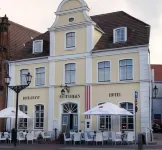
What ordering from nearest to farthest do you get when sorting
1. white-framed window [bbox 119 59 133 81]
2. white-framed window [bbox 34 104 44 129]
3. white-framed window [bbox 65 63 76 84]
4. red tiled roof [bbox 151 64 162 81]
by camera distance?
white-framed window [bbox 119 59 133 81], white-framed window [bbox 65 63 76 84], white-framed window [bbox 34 104 44 129], red tiled roof [bbox 151 64 162 81]

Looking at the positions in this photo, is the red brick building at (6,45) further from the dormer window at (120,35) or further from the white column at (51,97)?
the dormer window at (120,35)

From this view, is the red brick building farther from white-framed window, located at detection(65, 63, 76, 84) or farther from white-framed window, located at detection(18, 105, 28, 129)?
white-framed window, located at detection(65, 63, 76, 84)

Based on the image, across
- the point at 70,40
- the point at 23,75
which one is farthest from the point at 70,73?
the point at 23,75

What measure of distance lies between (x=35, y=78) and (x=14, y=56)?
405 cm

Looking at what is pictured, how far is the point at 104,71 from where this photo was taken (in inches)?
1191

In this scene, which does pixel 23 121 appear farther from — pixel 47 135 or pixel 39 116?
pixel 47 135

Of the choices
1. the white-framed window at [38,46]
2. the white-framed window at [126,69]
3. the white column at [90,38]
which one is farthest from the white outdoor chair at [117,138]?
the white-framed window at [38,46]

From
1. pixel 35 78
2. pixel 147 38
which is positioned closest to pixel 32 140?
pixel 35 78

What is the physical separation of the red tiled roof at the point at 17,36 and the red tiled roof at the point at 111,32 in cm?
191

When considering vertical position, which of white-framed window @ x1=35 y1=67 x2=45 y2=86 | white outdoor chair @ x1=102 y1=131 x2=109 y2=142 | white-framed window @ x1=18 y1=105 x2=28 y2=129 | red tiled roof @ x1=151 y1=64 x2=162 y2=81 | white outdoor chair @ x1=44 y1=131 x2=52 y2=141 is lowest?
white outdoor chair @ x1=44 y1=131 x2=52 y2=141

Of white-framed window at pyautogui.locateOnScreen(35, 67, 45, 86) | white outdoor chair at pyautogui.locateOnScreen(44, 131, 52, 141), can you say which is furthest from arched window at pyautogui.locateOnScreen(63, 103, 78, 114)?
white-framed window at pyautogui.locateOnScreen(35, 67, 45, 86)

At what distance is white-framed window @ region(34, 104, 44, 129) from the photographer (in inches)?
1297

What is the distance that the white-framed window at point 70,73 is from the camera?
31.8m

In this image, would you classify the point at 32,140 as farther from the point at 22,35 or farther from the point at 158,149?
the point at 22,35
